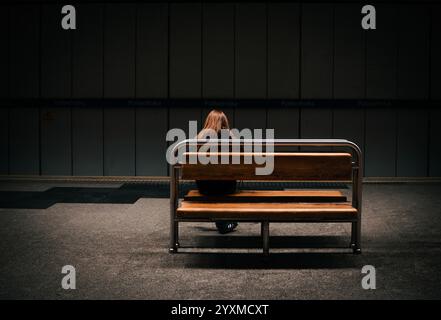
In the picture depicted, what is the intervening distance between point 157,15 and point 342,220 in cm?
670

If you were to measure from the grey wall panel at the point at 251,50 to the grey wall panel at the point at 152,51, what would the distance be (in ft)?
4.39

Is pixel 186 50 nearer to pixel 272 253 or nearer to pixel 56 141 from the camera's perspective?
pixel 56 141

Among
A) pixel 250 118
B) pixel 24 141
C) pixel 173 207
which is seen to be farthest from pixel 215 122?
pixel 24 141

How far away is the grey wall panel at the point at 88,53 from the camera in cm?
1062

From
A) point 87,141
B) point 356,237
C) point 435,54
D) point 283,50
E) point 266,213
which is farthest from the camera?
point 87,141

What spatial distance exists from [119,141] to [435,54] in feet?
19.6

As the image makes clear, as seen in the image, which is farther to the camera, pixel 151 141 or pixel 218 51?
pixel 151 141

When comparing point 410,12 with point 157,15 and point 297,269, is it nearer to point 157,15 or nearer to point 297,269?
point 157,15

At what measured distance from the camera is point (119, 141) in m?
10.8

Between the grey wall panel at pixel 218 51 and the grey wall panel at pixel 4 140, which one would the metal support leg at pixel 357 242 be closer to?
the grey wall panel at pixel 218 51

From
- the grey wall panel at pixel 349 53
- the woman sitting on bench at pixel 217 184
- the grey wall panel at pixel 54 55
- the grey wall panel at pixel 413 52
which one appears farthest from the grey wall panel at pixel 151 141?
the grey wall panel at pixel 413 52

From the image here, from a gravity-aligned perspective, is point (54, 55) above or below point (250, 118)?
above

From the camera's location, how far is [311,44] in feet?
34.6
